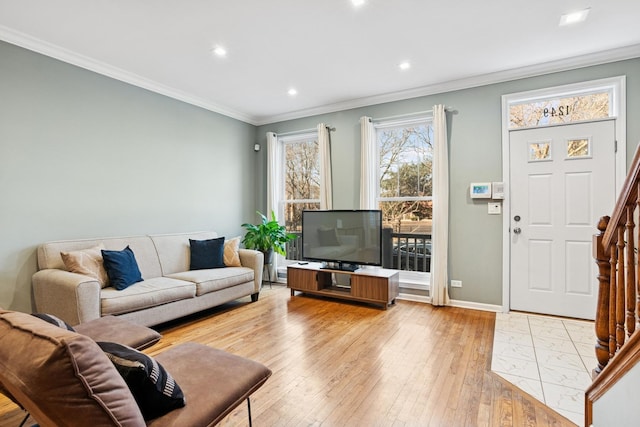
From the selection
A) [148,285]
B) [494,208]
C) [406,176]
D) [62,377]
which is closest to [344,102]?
[406,176]

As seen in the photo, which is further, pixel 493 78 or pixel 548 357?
pixel 493 78

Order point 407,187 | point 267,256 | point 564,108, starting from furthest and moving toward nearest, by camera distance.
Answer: point 267,256
point 407,187
point 564,108

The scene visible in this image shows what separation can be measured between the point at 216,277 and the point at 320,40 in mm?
2736

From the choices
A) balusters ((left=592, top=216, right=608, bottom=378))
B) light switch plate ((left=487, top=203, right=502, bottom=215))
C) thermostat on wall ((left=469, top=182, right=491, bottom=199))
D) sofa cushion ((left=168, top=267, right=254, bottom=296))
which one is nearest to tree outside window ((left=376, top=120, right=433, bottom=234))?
thermostat on wall ((left=469, top=182, right=491, bottom=199))

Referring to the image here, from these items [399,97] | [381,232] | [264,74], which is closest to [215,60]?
[264,74]

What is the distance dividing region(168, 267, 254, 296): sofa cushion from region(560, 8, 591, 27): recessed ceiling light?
406 centimetres

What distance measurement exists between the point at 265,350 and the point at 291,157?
11.5 ft

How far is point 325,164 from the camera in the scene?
4875 millimetres

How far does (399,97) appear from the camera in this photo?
4367 millimetres

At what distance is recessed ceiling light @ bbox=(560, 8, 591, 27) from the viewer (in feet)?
8.47

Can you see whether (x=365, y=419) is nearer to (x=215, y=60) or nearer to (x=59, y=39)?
(x=215, y=60)

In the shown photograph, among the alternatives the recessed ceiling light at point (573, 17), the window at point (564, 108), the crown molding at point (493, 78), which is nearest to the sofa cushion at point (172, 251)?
the crown molding at point (493, 78)

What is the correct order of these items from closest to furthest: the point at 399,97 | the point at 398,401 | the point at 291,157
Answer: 1. the point at 398,401
2. the point at 399,97
3. the point at 291,157

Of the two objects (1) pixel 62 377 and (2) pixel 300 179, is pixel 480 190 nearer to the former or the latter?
(2) pixel 300 179
